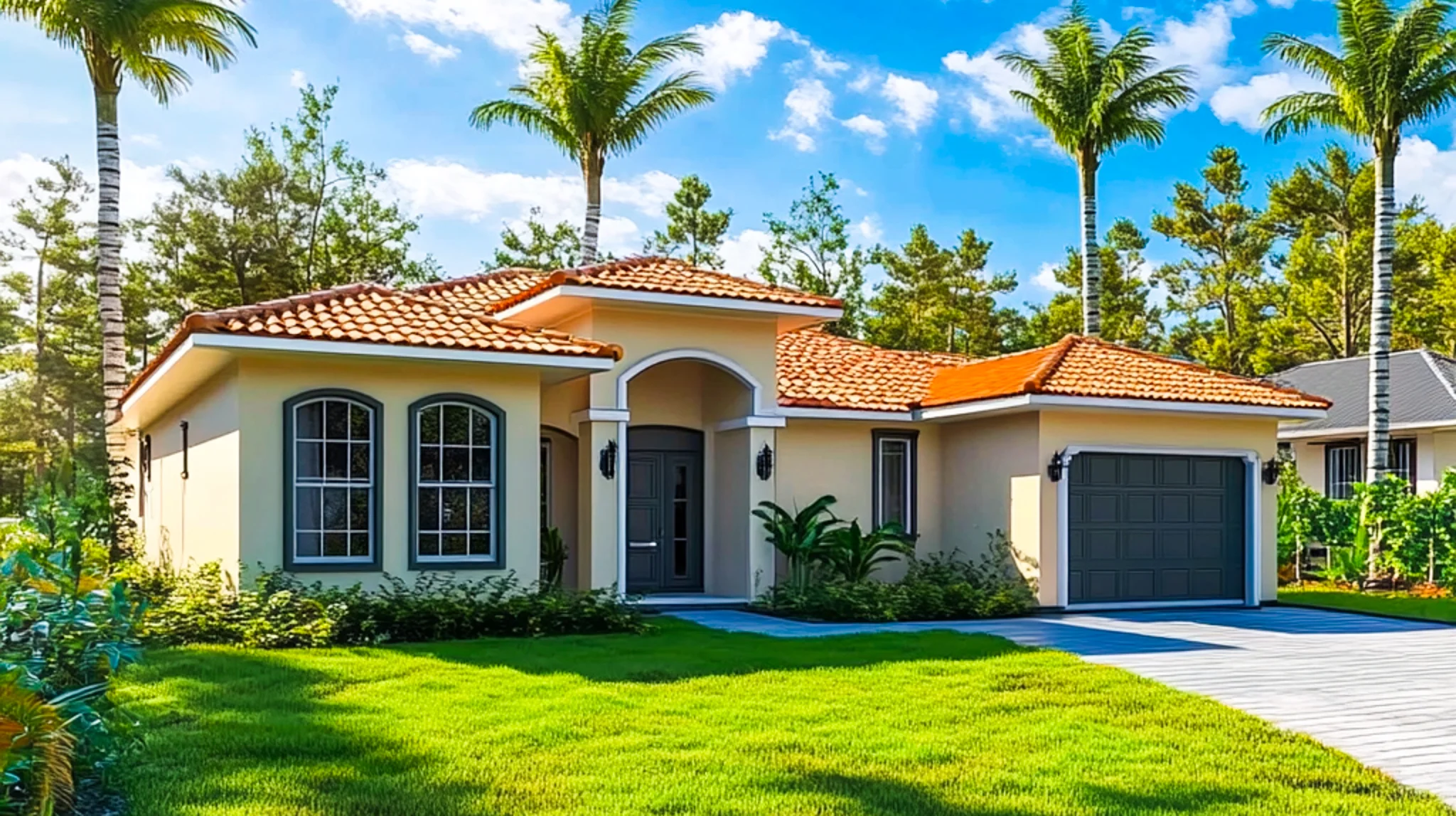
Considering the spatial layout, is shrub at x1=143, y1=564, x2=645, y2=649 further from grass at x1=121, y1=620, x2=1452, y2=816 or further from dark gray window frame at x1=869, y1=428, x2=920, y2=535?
dark gray window frame at x1=869, y1=428, x2=920, y2=535

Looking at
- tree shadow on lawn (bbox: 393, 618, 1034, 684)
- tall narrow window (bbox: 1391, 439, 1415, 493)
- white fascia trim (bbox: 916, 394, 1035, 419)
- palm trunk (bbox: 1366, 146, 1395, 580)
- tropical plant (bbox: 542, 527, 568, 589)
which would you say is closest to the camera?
tree shadow on lawn (bbox: 393, 618, 1034, 684)

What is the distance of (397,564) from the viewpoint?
13.9 m

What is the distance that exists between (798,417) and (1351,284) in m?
30.1

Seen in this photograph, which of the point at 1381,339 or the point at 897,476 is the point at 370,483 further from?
the point at 1381,339

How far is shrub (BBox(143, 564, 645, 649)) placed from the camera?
12023mm

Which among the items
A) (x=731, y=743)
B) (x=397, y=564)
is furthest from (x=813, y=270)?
(x=731, y=743)

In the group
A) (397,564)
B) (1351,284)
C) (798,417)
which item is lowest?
(397,564)

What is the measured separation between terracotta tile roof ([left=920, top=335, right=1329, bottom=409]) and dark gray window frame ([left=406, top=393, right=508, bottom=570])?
6678 mm

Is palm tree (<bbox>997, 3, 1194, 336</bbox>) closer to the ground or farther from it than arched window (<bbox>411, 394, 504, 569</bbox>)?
farther from it

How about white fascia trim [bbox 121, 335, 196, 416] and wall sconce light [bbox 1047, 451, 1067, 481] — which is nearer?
white fascia trim [bbox 121, 335, 196, 416]

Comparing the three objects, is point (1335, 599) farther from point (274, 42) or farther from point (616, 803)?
point (274, 42)

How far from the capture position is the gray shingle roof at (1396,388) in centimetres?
2641

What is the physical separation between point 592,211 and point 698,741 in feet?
72.0

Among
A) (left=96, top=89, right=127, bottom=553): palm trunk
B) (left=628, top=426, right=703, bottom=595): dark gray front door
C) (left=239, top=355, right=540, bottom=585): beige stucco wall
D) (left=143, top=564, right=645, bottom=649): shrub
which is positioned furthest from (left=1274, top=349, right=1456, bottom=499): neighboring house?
(left=96, top=89, right=127, bottom=553): palm trunk
